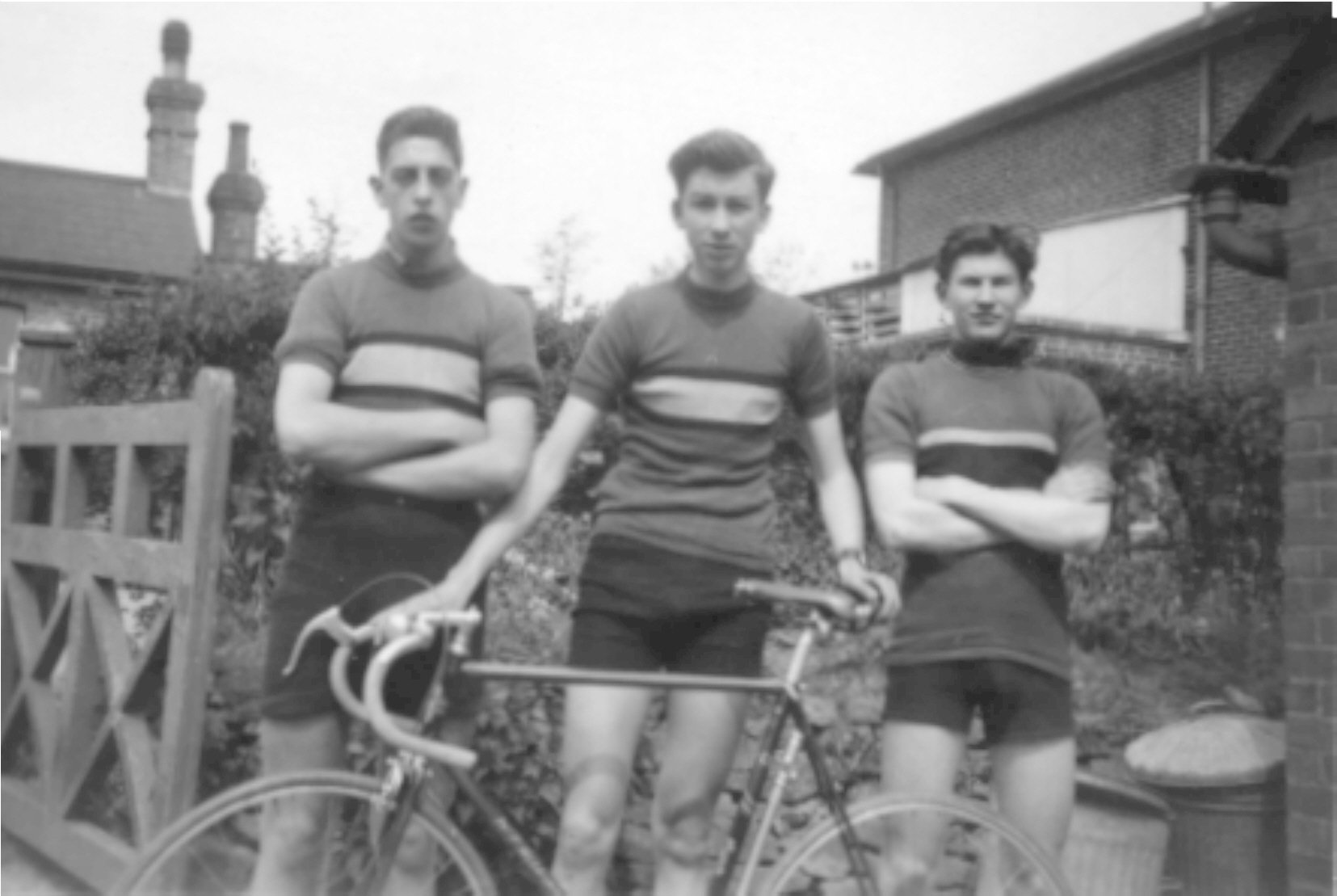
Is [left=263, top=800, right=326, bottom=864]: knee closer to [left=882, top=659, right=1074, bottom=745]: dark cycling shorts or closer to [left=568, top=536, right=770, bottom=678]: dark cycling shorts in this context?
[left=568, top=536, right=770, bottom=678]: dark cycling shorts

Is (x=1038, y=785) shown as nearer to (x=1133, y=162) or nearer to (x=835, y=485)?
(x=835, y=485)

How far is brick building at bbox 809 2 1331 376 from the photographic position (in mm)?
12648

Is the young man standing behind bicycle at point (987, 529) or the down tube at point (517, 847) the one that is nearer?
the down tube at point (517, 847)

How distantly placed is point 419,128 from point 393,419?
0.61 m

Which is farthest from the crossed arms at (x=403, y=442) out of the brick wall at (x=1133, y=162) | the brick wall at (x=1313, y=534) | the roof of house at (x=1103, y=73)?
the brick wall at (x=1133, y=162)

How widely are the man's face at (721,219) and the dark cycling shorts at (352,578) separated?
2.55 feet

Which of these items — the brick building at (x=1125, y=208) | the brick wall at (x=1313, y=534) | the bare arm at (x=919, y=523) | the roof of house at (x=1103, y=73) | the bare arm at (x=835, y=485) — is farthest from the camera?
the brick building at (x=1125, y=208)

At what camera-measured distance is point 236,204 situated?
14.9 ft

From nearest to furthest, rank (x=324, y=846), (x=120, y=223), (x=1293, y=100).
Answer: (x=324, y=846)
(x=1293, y=100)
(x=120, y=223)

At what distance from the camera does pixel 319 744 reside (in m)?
2.81

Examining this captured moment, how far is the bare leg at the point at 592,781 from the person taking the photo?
2.80 m

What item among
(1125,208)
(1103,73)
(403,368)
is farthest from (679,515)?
(1125,208)

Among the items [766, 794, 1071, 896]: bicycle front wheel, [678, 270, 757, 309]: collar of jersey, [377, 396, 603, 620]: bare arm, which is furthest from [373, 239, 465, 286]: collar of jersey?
[766, 794, 1071, 896]: bicycle front wheel

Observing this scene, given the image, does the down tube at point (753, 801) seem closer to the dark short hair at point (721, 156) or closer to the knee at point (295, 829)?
the knee at point (295, 829)
